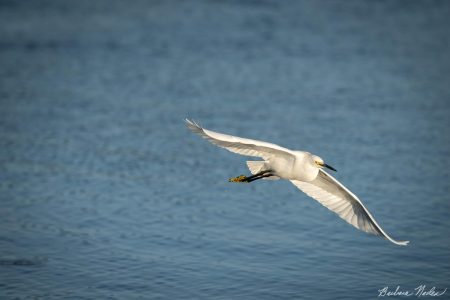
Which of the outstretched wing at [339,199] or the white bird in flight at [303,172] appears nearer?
the white bird in flight at [303,172]

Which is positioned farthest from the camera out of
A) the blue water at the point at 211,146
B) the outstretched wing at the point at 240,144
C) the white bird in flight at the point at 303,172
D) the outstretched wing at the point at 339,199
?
the blue water at the point at 211,146

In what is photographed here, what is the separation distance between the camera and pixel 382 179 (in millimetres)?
17172

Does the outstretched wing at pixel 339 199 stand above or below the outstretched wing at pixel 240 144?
below

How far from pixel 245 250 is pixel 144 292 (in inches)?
88.9

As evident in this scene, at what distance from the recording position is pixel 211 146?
19000mm

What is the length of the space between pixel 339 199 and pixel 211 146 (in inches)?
254

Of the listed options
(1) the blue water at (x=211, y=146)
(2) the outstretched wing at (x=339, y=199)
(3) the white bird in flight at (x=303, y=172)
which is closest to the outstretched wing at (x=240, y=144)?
(3) the white bird in flight at (x=303, y=172)

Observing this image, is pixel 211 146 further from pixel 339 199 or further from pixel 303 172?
pixel 303 172

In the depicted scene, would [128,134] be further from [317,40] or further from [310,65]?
[317,40]

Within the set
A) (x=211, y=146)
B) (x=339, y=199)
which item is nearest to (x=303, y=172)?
(x=339, y=199)

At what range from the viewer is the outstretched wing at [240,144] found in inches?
444

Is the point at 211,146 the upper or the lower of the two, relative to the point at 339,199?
upper

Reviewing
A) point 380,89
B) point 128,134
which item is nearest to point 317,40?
point 380,89

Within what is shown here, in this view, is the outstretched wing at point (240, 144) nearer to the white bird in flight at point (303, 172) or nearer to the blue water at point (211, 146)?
the white bird in flight at point (303, 172)
